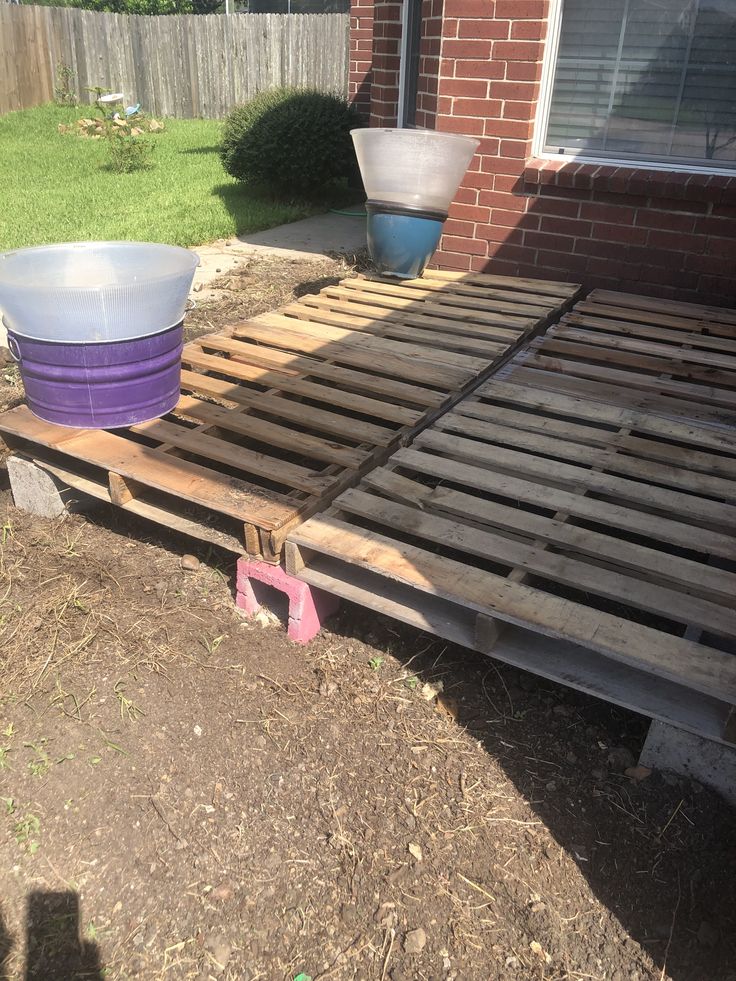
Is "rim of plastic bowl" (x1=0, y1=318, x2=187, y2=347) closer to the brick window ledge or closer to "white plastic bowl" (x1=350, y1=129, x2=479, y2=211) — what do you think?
"white plastic bowl" (x1=350, y1=129, x2=479, y2=211)

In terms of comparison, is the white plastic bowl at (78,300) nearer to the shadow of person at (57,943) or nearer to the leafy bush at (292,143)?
the shadow of person at (57,943)

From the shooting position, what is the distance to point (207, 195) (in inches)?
380

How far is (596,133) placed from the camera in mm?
5176

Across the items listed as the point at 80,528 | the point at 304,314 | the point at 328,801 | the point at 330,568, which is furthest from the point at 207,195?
the point at 328,801

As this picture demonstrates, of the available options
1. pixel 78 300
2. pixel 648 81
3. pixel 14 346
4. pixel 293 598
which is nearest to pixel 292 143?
pixel 648 81

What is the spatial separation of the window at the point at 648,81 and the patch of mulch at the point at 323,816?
12.7 ft

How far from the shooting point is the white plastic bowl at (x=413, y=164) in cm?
470

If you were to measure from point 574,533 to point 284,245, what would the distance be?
5.80 metres

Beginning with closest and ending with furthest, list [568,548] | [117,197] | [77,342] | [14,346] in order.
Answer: [568,548] < [77,342] < [14,346] < [117,197]

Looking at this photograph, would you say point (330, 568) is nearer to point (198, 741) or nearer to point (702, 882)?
Result: point (198, 741)

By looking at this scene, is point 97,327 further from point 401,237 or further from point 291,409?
point 401,237

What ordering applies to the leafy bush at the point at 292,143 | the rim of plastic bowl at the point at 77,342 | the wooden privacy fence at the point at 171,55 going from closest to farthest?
the rim of plastic bowl at the point at 77,342
the leafy bush at the point at 292,143
the wooden privacy fence at the point at 171,55

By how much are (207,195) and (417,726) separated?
8.67m

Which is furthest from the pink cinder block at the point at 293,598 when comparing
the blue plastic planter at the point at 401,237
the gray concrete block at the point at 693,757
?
the blue plastic planter at the point at 401,237
